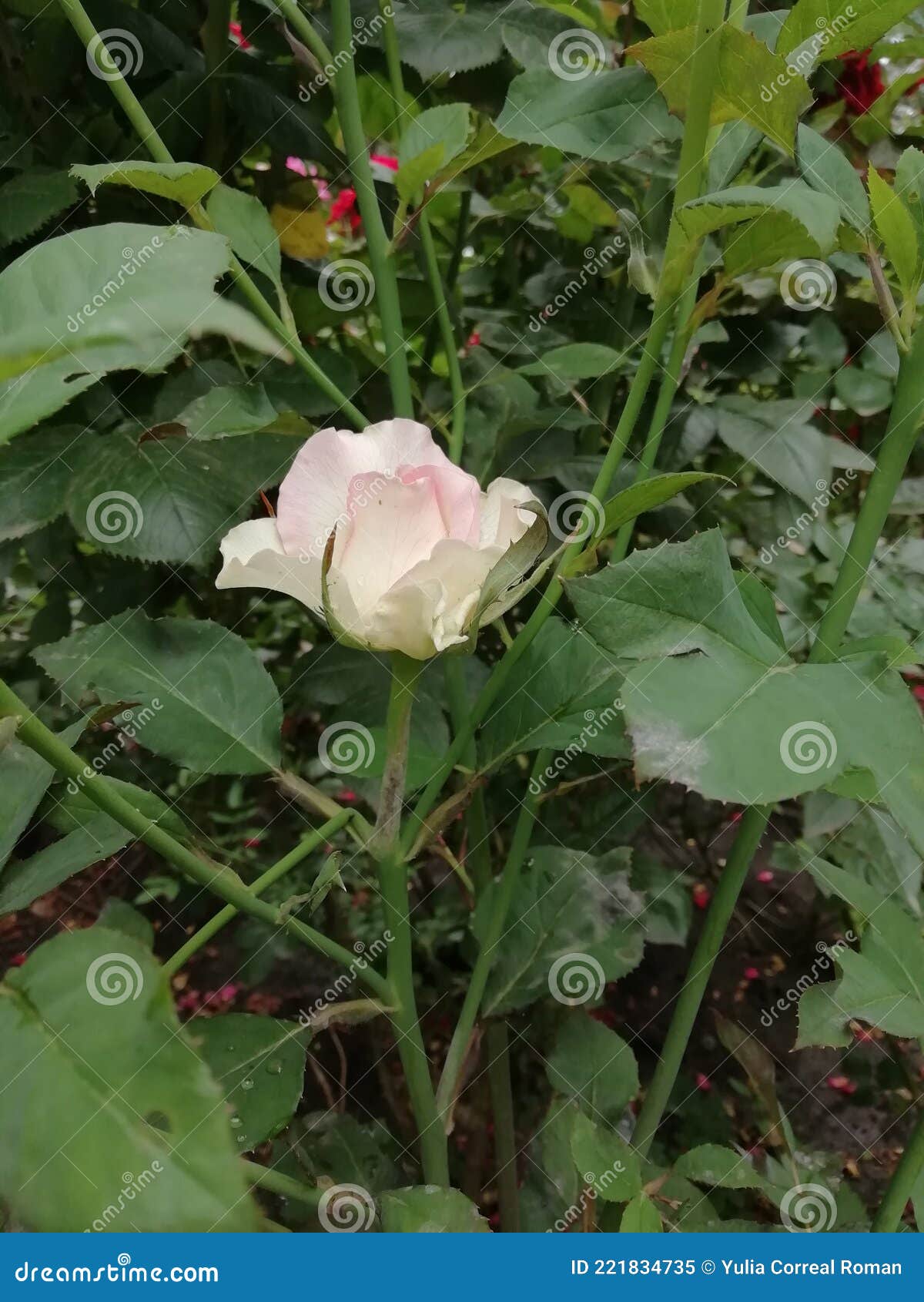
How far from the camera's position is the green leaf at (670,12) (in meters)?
0.47

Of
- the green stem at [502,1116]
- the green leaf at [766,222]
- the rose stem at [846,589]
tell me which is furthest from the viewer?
the green stem at [502,1116]

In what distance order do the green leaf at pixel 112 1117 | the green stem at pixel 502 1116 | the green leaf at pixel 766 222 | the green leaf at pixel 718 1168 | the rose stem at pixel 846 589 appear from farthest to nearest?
the green stem at pixel 502 1116 < the green leaf at pixel 718 1168 < the rose stem at pixel 846 589 < the green leaf at pixel 766 222 < the green leaf at pixel 112 1117

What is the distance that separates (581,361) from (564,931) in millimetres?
399

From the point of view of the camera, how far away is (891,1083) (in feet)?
→ 3.24

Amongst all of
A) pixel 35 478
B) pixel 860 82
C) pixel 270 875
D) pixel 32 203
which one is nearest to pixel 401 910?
pixel 270 875

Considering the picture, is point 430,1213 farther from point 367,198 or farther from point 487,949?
point 367,198

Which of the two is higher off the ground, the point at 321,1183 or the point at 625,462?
the point at 625,462

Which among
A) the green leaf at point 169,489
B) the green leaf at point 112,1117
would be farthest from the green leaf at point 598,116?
the green leaf at point 112,1117

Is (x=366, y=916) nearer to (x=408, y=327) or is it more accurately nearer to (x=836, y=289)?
(x=408, y=327)

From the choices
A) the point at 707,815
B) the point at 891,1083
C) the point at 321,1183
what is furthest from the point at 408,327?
the point at 891,1083

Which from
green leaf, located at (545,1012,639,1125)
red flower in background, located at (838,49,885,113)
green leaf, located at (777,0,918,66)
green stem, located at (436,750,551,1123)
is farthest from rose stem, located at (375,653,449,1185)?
red flower in background, located at (838,49,885,113)

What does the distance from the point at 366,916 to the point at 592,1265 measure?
64 cm

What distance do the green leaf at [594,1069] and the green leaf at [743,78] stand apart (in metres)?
0.57

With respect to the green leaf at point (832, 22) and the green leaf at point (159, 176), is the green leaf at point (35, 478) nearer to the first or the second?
the green leaf at point (159, 176)
